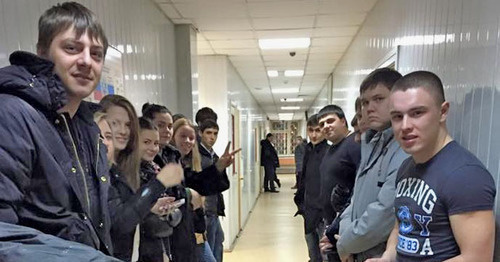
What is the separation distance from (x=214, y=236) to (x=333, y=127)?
153cm

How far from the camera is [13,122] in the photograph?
0.74 metres

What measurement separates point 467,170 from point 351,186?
135 centimetres

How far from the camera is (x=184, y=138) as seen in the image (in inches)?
99.5

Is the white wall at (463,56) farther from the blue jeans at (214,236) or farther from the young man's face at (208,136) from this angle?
the blue jeans at (214,236)

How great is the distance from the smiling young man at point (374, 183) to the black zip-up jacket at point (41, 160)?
109 cm

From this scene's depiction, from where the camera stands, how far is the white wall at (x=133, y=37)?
1358 millimetres

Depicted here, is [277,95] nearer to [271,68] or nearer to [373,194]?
[271,68]

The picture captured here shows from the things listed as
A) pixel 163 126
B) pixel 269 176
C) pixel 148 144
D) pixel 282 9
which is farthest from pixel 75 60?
pixel 269 176

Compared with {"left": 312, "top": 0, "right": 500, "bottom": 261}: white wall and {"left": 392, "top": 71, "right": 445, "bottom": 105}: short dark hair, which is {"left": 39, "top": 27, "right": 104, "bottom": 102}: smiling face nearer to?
{"left": 392, "top": 71, "right": 445, "bottom": 105}: short dark hair

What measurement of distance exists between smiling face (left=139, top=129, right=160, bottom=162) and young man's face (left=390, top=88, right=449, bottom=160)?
49.1 inches

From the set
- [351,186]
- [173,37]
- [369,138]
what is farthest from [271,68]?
[369,138]

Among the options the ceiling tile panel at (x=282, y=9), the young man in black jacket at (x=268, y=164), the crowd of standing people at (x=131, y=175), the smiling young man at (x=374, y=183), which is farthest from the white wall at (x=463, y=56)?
the young man in black jacket at (x=268, y=164)

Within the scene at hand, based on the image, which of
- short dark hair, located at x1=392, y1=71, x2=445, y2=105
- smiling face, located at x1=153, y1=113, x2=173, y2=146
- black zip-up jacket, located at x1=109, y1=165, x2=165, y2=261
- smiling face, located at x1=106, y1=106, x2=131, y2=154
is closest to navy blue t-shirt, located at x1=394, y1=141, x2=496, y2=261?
short dark hair, located at x1=392, y1=71, x2=445, y2=105

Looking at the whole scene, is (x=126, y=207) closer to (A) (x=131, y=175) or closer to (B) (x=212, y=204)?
(A) (x=131, y=175)
